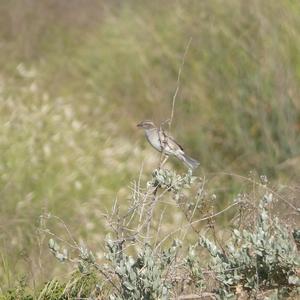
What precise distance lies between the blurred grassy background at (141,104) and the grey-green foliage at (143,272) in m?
2.82

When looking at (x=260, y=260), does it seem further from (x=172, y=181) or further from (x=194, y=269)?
(x=172, y=181)

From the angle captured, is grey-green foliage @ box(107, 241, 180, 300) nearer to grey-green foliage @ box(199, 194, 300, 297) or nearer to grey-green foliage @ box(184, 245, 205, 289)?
grey-green foliage @ box(184, 245, 205, 289)

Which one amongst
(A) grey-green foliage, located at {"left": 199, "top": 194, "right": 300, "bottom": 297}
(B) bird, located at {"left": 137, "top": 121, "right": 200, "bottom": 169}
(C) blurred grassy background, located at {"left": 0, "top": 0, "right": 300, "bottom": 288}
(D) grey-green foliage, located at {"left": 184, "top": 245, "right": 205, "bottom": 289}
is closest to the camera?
(A) grey-green foliage, located at {"left": 199, "top": 194, "right": 300, "bottom": 297}

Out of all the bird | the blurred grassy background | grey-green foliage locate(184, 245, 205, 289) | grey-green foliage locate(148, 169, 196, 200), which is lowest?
the blurred grassy background

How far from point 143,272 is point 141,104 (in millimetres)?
7316

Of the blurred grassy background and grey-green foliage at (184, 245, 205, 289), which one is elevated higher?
grey-green foliage at (184, 245, 205, 289)

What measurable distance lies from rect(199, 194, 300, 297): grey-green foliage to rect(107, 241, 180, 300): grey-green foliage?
20cm

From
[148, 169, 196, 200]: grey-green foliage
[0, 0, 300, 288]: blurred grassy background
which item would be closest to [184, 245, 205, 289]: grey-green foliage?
[148, 169, 196, 200]: grey-green foliage

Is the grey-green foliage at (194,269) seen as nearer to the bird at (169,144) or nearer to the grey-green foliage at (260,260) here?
the grey-green foliage at (260,260)

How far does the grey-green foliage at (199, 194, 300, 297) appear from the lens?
15.0 ft

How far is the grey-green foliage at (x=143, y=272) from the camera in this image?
4.59 m

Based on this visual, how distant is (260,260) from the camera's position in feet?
15.3

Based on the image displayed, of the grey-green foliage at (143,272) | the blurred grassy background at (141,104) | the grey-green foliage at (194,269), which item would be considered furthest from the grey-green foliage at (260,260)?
the blurred grassy background at (141,104)

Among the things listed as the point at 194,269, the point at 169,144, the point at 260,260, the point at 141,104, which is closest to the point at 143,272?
the point at 194,269
